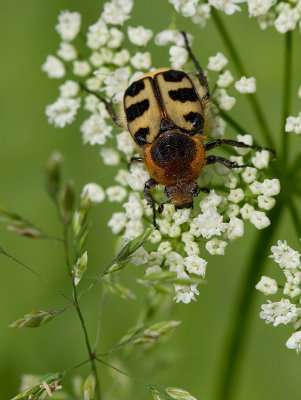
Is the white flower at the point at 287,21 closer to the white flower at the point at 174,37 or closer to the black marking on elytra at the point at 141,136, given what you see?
the white flower at the point at 174,37

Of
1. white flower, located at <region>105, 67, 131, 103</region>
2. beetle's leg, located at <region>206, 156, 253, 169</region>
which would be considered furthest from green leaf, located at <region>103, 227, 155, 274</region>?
white flower, located at <region>105, 67, 131, 103</region>

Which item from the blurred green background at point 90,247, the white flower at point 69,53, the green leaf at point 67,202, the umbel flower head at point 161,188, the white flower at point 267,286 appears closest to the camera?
the green leaf at point 67,202

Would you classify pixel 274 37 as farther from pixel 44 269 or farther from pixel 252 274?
pixel 44 269

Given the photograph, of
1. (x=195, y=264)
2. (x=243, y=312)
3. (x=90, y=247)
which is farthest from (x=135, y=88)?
(x=90, y=247)

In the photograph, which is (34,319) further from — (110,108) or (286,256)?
(110,108)

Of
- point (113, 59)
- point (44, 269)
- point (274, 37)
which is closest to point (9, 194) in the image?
point (44, 269)

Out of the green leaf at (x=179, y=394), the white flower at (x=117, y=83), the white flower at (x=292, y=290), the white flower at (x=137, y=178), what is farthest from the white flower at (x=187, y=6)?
the green leaf at (x=179, y=394)
